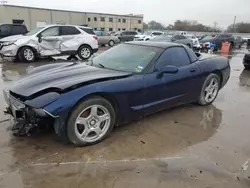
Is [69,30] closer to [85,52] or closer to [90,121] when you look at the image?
[85,52]

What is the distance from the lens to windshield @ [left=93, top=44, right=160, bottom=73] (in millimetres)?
3944

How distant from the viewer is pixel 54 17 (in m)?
53.1

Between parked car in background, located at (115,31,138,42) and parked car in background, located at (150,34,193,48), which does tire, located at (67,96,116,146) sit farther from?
parked car in background, located at (115,31,138,42)

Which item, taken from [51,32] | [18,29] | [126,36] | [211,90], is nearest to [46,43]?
[51,32]

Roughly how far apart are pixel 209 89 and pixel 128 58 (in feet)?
6.74

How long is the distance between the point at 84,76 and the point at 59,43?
8175 millimetres

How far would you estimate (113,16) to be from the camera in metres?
68.3

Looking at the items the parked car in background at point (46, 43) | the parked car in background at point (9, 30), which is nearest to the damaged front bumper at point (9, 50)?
the parked car in background at point (46, 43)

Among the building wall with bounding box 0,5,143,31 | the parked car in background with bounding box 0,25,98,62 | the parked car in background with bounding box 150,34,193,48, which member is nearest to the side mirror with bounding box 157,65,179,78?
the parked car in background with bounding box 0,25,98,62

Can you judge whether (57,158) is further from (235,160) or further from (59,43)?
(59,43)

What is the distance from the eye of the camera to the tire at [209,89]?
4.99m

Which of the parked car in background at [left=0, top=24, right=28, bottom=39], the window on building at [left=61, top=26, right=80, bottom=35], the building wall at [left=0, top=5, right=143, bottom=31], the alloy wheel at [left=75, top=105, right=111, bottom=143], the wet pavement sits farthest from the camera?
the building wall at [left=0, top=5, right=143, bottom=31]

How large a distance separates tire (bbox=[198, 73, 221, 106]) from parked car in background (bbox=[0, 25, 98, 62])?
783 cm

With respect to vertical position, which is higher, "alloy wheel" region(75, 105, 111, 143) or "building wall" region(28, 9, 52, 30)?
"building wall" region(28, 9, 52, 30)
